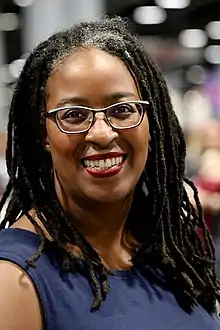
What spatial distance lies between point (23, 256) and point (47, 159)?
246mm

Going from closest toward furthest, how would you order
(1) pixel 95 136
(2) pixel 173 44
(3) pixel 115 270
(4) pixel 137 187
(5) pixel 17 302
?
(5) pixel 17 302
(1) pixel 95 136
(3) pixel 115 270
(4) pixel 137 187
(2) pixel 173 44

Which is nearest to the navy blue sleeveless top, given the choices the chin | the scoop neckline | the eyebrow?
the scoop neckline

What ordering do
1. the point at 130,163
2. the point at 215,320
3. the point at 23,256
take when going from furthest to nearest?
1. the point at 215,320
2. the point at 130,163
3. the point at 23,256

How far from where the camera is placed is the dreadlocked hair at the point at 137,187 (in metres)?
1.33

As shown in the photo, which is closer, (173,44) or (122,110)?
(122,110)

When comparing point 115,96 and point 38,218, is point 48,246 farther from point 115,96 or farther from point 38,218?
point 115,96

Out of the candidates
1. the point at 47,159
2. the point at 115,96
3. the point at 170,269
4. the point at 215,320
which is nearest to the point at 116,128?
the point at 115,96

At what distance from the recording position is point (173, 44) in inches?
507

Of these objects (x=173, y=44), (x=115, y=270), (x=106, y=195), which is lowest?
(x=173, y=44)

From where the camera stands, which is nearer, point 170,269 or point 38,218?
point 38,218

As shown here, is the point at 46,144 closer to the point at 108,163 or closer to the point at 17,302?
the point at 108,163

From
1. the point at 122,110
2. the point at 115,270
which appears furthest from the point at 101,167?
the point at 115,270

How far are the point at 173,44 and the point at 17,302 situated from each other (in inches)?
474

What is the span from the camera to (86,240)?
1.37 meters
